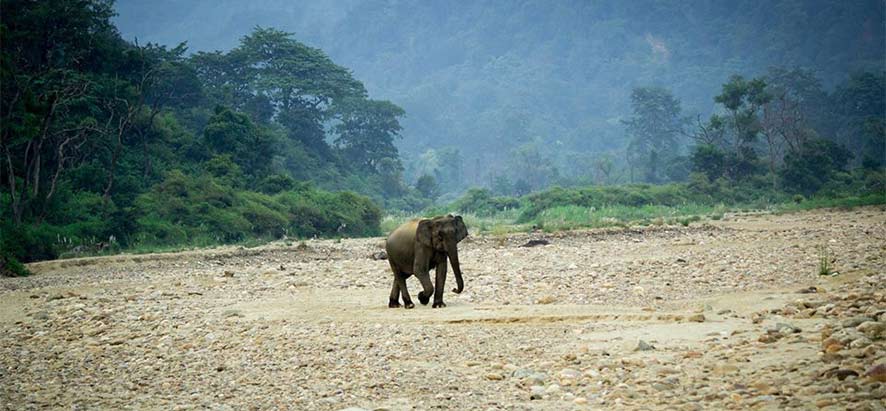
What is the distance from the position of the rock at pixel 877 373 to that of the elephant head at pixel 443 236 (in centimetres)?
724

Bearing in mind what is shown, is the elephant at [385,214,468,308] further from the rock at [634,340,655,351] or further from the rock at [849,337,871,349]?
Answer: the rock at [849,337,871,349]

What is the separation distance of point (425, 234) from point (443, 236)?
0.28 m

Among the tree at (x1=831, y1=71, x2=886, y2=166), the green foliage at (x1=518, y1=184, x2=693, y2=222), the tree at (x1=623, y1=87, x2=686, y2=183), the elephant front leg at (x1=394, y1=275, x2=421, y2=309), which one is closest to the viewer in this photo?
the elephant front leg at (x1=394, y1=275, x2=421, y2=309)

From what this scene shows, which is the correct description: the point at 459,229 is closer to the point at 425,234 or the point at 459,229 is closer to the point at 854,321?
the point at 425,234

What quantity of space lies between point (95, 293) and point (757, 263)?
12.2 m

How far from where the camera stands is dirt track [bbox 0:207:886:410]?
7.60m

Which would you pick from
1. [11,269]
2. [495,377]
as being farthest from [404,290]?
[11,269]

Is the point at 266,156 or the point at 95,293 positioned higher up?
the point at 266,156

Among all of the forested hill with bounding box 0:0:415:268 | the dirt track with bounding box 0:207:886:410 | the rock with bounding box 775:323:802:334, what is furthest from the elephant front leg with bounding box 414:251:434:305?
the forested hill with bounding box 0:0:415:268

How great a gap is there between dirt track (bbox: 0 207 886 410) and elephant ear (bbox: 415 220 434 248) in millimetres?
1073

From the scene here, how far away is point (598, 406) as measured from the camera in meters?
7.26

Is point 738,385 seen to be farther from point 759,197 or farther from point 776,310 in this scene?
point 759,197

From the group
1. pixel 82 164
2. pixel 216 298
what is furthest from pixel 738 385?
pixel 82 164

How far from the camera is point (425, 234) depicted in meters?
13.5
